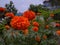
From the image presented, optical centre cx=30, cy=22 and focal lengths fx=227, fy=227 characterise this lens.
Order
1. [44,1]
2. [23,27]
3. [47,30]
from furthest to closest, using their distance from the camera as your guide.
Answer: [44,1]
[47,30]
[23,27]

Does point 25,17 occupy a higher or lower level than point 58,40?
higher

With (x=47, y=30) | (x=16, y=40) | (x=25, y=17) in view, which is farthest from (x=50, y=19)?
(x=16, y=40)

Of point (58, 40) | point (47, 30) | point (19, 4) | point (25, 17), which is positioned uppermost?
point (25, 17)

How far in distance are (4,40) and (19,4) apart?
3267 millimetres

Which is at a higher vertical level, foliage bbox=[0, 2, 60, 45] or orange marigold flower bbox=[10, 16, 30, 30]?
orange marigold flower bbox=[10, 16, 30, 30]

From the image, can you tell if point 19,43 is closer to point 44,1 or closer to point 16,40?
point 16,40

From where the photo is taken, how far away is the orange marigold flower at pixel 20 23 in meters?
1.51

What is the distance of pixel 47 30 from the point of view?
1646mm

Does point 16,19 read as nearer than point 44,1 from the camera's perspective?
Yes

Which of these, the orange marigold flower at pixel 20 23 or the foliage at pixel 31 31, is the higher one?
the orange marigold flower at pixel 20 23

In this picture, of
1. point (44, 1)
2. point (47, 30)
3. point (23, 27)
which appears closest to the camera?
point (23, 27)

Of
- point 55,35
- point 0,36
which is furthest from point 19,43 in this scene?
point 55,35

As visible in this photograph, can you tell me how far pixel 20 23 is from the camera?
150 cm

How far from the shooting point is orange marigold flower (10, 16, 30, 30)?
1508mm
